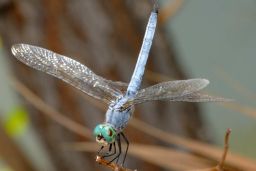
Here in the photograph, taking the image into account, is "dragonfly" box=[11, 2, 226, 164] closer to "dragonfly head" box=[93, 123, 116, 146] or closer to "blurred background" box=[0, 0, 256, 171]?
"dragonfly head" box=[93, 123, 116, 146]

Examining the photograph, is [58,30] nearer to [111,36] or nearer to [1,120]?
[111,36]

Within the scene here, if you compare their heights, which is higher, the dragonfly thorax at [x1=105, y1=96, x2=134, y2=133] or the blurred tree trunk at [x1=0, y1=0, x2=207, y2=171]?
the blurred tree trunk at [x1=0, y1=0, x2=207, y2=171]

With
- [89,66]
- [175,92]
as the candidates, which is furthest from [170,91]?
[89,66]

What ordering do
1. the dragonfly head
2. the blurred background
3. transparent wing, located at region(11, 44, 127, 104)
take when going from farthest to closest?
the blurred background, transparent wing, located at region(11, 44, 127, 104), the dragonfly head

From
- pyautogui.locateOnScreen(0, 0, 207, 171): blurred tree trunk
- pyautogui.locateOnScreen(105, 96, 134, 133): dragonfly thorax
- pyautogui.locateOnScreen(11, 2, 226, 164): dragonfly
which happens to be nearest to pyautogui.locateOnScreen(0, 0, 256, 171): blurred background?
pyautogui.locateOnScreen(0, 0, 207, 171): blurred tree trunk

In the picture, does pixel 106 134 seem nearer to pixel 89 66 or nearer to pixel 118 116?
pixel 118 116
